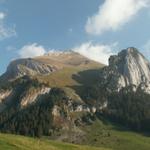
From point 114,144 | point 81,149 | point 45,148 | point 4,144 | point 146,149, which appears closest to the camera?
point 4,144

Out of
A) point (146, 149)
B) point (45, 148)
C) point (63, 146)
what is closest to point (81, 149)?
point (63, 146)

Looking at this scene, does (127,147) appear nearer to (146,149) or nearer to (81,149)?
(146,149)

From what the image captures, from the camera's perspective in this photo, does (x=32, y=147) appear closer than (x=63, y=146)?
Yes

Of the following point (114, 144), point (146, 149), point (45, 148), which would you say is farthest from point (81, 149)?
point (114, 144)

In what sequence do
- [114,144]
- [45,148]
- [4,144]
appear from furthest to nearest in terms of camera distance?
[114,144]
[45,148]
[4,144]

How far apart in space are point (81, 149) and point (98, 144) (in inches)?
5608

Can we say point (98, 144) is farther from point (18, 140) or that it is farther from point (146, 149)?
point (18, 140)

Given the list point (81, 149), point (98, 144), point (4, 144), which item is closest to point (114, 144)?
point (98, 144)

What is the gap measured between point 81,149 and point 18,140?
1080 centimetres

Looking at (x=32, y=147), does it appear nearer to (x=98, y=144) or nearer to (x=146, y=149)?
(x=146, y=149)

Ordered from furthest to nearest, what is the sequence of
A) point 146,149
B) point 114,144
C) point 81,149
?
point 114,144
point 146,149
point 81,149

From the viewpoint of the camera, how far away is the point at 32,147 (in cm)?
5109

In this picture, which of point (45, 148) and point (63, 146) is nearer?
point (45, 148)

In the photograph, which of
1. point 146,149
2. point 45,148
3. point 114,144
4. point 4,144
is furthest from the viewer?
point 114,144
